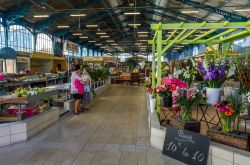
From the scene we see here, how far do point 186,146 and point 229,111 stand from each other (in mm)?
729

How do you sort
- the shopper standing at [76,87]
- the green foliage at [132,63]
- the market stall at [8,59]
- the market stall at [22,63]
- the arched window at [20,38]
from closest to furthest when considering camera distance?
the shopper standing at [76,87]
the market stall at [8,59]
the market stall at [22,63]
the arched window at [20,38]
the green foliage at [132,63]

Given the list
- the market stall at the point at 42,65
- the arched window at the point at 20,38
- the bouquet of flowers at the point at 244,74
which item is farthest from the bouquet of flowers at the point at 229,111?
the arched window at the point at 20,38

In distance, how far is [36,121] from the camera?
16.0 ft

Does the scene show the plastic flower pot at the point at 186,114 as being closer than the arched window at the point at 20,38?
Yes

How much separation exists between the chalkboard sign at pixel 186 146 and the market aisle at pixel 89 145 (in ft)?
0.46

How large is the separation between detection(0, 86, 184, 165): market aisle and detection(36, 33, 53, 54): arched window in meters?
17.2

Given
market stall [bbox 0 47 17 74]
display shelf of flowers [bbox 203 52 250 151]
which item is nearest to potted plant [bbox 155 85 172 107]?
display shelf of flowers [bbox 203 52 250 151]

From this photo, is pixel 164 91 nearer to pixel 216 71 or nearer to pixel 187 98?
pixel 187 98

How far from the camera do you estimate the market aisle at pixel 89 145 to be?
11.8 feet

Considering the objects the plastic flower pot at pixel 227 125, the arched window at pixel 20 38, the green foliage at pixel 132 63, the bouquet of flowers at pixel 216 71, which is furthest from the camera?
the green foliage at pixel 132 63

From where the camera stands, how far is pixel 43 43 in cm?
2273

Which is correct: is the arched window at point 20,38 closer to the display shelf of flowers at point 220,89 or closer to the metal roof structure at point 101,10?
the metal roof structure at point 101,10

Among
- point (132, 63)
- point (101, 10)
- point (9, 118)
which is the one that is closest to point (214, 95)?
point (9, 118)

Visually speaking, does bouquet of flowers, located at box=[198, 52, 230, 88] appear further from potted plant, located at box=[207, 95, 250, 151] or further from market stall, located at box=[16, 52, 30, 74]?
market stall, located at box=[16, 52, 30, 74]
